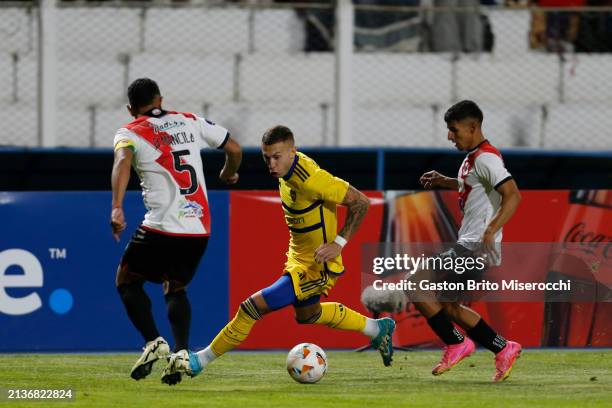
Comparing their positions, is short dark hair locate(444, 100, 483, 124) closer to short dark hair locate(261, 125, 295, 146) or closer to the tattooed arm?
the tattooed arm

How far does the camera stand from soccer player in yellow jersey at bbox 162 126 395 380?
829 cm

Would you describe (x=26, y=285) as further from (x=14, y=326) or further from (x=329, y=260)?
(x=329, y=260)

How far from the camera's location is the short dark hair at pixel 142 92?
850 cm

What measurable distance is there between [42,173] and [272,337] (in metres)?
2.88

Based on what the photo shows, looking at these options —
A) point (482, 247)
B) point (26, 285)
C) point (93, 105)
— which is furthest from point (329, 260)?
point (93, 105)

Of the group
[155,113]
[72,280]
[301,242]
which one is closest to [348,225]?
[301,242]

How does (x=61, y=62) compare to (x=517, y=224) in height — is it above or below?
above

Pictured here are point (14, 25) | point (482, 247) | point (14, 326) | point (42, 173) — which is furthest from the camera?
point (14, 25)

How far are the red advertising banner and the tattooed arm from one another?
2252 mm

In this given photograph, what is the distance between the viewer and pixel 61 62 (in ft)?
51.1

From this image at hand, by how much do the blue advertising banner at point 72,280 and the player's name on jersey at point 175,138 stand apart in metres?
2.13

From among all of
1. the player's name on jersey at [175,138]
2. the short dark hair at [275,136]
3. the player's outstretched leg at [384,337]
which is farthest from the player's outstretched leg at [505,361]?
the player's name on jersey at [175,138]

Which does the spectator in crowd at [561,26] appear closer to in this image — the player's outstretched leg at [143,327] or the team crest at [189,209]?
the team crest at [189,209]

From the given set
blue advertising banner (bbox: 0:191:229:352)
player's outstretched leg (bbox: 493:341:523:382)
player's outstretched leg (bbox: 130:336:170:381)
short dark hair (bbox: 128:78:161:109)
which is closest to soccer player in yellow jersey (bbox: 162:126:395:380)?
player's outstretched leg (bbox: 130:336:170:381)
